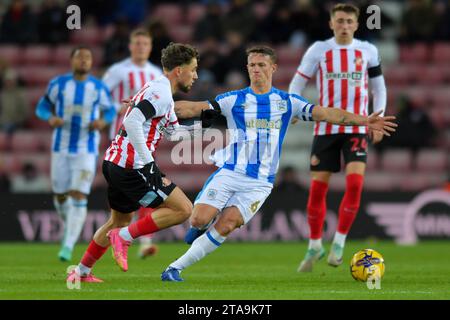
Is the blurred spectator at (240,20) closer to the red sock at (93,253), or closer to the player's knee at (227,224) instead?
the player's knee at (227,224)

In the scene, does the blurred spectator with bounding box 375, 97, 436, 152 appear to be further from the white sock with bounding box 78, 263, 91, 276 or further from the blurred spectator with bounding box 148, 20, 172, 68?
the white sock with bounding box 78, 263, 91, 276

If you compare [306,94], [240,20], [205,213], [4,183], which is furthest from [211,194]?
[240,20]

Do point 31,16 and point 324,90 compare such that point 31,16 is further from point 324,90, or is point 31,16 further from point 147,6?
point 324,90

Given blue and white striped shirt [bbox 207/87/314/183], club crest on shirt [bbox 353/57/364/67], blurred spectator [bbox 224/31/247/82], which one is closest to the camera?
blue and white striped shirt [bbox 207/87/314/183]

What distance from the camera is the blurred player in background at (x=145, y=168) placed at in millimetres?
7969

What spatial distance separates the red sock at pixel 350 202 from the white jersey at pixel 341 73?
19.4 inches

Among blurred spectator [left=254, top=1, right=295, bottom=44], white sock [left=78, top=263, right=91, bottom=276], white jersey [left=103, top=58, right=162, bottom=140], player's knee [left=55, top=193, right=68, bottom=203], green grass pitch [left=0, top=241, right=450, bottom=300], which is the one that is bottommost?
green grass pitch [left=0, top=241, right=450, bottom=300]

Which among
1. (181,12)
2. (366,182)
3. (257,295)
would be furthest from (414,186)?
(257,295)

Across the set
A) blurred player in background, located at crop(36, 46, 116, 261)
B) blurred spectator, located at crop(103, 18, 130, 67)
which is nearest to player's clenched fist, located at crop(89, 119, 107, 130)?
blurred player in background, located at crop(36, 46, 116, 261)

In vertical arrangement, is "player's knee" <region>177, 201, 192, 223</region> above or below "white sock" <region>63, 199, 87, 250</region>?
above

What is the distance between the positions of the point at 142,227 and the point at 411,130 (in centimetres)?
976

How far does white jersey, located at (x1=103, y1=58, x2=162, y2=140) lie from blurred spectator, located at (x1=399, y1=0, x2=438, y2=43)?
7.41m

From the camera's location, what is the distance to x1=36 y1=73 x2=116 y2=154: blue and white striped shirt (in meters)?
12.2

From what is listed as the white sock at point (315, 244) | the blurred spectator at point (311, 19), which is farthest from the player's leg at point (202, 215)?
the blurred spectator at point (311, 19)
